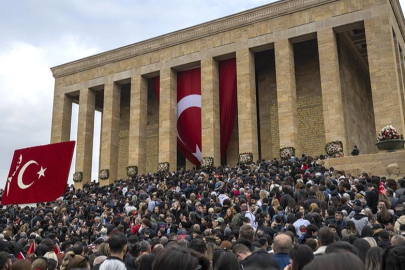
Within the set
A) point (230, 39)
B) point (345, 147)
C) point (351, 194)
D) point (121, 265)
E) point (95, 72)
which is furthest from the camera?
point (95, 72)

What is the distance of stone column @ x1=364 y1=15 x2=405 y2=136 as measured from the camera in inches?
838

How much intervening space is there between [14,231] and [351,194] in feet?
34.0

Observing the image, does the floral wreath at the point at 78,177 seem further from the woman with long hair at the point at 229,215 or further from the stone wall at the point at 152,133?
the woman with long hair at the point at 229,215

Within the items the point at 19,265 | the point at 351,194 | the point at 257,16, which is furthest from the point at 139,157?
the point at 19,265

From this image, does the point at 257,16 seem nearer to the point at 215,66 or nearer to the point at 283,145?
the point at 215,66

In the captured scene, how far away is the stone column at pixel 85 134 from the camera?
30312 millimetres

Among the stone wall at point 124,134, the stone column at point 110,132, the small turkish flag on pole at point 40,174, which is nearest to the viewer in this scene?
A: the small turkish flag on pole at point 40,174

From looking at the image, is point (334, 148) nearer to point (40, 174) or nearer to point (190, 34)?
point (190, 34)

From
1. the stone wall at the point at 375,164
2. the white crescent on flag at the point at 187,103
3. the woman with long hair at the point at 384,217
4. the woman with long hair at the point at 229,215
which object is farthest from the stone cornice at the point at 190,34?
the woman with long hair at the point at 384,217

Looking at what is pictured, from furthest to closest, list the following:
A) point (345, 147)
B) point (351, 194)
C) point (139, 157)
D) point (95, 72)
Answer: point (95, 72)
point (139, 157)
point (345, 147)
point (351, 194)

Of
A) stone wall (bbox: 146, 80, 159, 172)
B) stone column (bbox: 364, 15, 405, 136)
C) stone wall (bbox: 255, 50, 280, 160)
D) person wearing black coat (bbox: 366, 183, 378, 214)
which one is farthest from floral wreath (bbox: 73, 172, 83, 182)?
person wearing black coat (bbox: 366, 183, 378, 214)

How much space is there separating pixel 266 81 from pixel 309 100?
339 centimetres

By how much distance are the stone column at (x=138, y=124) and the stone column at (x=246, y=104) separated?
7.27m

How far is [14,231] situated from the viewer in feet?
44.1
